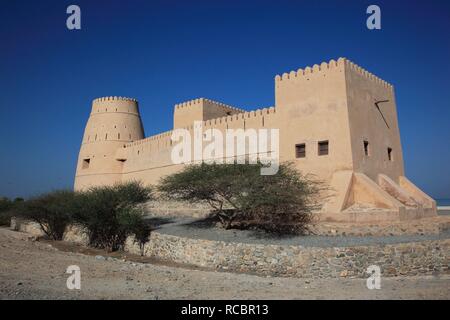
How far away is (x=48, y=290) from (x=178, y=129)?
14417 mm

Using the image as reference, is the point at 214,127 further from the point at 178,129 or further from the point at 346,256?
the point at 346,256

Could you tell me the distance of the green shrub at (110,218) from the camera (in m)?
14.0

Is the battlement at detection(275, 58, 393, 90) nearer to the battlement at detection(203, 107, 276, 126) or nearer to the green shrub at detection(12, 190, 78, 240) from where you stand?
the battlement at detection(203, 107, 276, 126)

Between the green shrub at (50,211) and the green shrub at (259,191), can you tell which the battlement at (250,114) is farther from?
the green shrub at (50,211)

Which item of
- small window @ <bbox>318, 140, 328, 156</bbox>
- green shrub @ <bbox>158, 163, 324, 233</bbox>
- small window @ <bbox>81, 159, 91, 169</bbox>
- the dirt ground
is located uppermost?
small window @ <bbox>81, 159, 91, 169</bbox>

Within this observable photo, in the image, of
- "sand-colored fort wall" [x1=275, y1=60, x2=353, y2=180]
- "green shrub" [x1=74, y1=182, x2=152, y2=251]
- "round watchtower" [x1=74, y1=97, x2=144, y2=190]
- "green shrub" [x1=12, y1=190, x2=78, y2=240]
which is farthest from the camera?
"round watchtower" [x1=74, y1=97, x2=144, y2=190]

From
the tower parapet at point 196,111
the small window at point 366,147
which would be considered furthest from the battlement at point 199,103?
the small window at point 366,147

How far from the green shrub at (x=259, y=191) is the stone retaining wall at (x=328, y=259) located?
6.79ft

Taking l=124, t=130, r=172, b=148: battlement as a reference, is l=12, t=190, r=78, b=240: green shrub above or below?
below

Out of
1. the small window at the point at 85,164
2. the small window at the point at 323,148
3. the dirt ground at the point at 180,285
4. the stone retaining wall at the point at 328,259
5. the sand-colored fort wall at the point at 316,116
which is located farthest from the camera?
the small window at the point at 85,164

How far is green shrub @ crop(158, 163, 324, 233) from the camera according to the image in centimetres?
1179

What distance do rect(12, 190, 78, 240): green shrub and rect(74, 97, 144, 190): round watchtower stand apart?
3.94 m

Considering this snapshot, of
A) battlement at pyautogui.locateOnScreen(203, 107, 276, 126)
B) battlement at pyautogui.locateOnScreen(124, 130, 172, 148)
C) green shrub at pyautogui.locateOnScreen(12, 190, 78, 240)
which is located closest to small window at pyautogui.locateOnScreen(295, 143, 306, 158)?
battlement at pyautogui.locateOnScreen(203, 107, 276, 126)

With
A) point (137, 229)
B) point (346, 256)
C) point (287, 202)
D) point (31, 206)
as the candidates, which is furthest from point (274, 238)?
point (31, 206)
